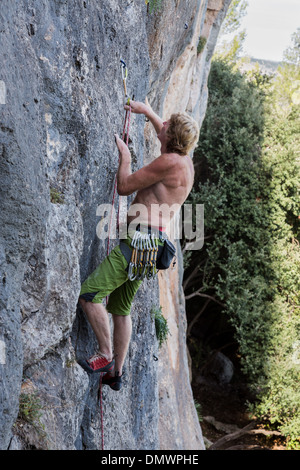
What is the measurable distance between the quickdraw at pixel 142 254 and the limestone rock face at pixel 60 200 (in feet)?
1.66

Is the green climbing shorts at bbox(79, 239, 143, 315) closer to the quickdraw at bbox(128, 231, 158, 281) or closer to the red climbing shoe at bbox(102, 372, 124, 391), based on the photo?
the quickdraw at bbox(128, 231, 158, 281)

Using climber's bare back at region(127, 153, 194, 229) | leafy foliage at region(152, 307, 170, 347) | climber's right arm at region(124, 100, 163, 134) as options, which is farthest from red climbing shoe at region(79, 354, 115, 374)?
leafy foliage at region(152, 307, 170, 347)

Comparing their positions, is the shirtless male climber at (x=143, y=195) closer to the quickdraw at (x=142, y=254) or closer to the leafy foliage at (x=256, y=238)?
the quickdraw at (x=142, y=254)

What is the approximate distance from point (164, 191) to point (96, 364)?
177 cm

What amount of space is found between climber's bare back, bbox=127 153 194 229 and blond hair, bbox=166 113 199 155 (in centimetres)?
9

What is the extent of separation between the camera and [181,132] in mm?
4387

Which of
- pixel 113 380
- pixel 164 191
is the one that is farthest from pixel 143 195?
pixel 113 380

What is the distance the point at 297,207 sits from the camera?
1567cm

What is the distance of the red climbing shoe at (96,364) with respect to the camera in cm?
461

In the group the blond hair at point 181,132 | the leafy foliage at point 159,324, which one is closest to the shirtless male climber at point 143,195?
the blond hair at point 181,132

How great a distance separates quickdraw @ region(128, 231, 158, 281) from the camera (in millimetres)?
4668

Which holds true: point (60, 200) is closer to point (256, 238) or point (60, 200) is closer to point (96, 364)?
point (96, 364)

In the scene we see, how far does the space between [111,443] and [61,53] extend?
13.1 feet
